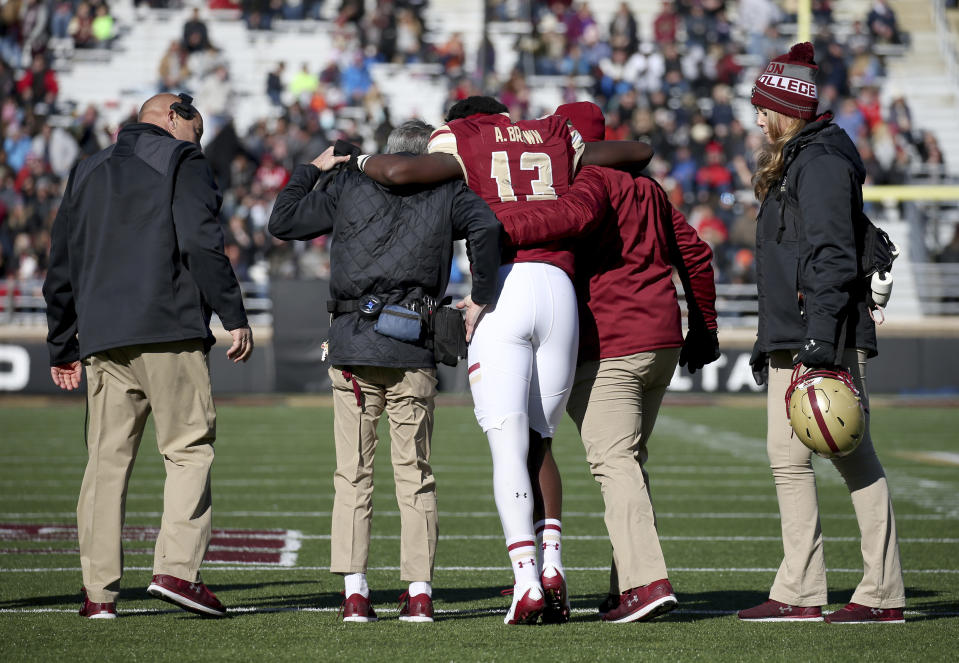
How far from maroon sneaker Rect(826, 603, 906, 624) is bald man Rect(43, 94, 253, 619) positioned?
7.25 ft

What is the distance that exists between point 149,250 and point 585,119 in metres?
1.67

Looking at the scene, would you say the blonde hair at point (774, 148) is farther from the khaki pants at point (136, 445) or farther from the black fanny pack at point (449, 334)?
the khaki pants at point (136, 445)

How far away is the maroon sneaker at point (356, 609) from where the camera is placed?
5.02 m

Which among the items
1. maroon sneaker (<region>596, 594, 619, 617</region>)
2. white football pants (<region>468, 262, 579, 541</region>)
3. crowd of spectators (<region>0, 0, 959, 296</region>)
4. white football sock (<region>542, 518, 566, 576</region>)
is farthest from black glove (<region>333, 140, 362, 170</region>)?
crowd of spectators (<region>0, 0, 959, 296</region>)

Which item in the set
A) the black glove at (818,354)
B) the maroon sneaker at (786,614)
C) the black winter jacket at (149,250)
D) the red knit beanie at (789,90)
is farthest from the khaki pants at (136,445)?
the red knit beanie at (789,90)

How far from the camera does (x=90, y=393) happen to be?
207 inches

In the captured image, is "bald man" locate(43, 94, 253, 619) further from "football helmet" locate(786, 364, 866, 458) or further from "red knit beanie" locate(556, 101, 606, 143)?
"football helmet" locate(786, 364, 866, 458)

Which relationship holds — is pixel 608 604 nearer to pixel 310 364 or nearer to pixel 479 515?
pixel 479 515

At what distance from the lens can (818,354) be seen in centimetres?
484

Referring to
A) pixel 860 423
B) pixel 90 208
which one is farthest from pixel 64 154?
pixel 860 423

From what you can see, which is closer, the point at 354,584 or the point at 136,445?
the point at 354,584

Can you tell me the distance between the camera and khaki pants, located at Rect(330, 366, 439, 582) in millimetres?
5012

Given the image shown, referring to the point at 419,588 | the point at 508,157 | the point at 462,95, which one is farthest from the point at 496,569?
the point at 462,95

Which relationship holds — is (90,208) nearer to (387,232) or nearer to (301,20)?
(387,232)
